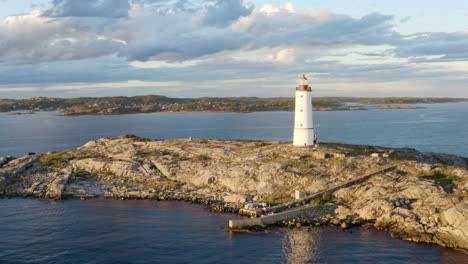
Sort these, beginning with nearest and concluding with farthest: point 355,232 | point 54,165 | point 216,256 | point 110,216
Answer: point 216,256 < point 355,232 < point 110,216 < point 54,165

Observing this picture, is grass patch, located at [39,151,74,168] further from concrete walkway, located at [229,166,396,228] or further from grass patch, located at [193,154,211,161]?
concrete walkway, located at [229,166,396,228]

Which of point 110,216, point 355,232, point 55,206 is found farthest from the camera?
point 55,206

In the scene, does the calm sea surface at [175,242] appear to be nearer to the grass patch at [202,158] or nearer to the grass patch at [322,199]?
the grass patch at [322,199]

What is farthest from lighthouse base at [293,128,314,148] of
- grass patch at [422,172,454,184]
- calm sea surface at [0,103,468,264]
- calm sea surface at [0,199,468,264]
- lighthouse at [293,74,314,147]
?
calm sea surface at [0,199,468,264]

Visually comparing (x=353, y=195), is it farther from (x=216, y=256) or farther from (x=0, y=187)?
(x=0, y=187)

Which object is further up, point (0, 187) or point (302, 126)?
point (302, 126)

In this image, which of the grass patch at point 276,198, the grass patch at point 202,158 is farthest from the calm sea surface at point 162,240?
the grass patch at point 202,158

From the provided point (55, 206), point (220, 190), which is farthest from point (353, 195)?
point (55, 206)
